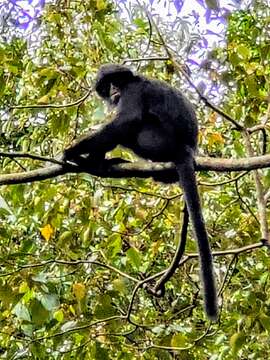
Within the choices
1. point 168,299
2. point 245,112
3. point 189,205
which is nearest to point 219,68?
point 245,112

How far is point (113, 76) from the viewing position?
3191 millimetres

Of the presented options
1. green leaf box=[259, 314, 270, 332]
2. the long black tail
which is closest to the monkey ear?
the long black tail

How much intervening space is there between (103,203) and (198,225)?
1.14 meters

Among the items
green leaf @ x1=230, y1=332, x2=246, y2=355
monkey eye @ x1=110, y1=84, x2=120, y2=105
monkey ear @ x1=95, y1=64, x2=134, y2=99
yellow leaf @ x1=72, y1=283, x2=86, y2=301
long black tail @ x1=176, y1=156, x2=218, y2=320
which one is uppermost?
monkey ear @ x1=95, y1=64, x2=134, y2=99

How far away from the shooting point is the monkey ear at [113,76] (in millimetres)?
3164

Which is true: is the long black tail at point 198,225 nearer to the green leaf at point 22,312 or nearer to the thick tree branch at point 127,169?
the thick tree branch at point 127,169

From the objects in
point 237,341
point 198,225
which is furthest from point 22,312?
point 237,341

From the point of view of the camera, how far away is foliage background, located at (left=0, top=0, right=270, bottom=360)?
2.99 metres

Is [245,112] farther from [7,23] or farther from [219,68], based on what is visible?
[7,23]

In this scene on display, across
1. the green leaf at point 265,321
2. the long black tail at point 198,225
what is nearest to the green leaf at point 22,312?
the long black tail at point 198,225

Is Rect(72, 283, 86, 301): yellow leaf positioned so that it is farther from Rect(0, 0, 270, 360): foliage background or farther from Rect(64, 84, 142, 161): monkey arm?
Rect(64, 84, 142, 161): monkey arm

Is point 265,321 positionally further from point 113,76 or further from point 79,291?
point 113,76

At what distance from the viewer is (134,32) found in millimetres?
4102

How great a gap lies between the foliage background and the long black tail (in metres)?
0.18
